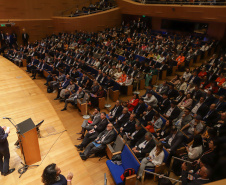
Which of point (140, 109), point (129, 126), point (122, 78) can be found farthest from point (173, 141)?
point (122, 78)

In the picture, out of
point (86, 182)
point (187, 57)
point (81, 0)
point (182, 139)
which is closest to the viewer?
point (86, 182)

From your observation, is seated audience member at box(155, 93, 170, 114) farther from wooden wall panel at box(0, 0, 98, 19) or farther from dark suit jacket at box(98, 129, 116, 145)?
wooden wall panel at box(0, 0, 98, 19)

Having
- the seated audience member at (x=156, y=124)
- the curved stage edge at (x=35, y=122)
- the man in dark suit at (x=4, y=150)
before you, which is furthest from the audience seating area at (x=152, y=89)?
the man in dark suit at (x=4, y=150)

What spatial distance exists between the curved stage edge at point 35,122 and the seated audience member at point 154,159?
0.99m

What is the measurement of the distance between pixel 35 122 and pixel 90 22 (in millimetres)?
11905

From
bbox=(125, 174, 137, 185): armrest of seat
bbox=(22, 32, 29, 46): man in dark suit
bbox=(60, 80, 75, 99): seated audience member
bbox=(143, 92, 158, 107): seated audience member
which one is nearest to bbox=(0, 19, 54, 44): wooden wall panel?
bbox=(22, 32, 29, 46): man in dark suit

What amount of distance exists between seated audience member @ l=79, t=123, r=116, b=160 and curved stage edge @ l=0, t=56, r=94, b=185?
0.43m

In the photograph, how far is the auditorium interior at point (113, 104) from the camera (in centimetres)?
335

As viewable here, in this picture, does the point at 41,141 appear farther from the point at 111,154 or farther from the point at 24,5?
the point at 24,5

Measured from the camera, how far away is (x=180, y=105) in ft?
18.1

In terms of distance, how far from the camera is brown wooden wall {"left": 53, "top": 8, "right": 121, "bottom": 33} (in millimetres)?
14164

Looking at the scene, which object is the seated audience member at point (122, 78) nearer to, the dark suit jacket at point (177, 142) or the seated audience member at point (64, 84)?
the seated audience member at point (64, 84)

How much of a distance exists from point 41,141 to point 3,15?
12.2 meters

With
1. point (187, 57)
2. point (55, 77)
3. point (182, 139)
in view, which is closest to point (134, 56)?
point (187, 57)
